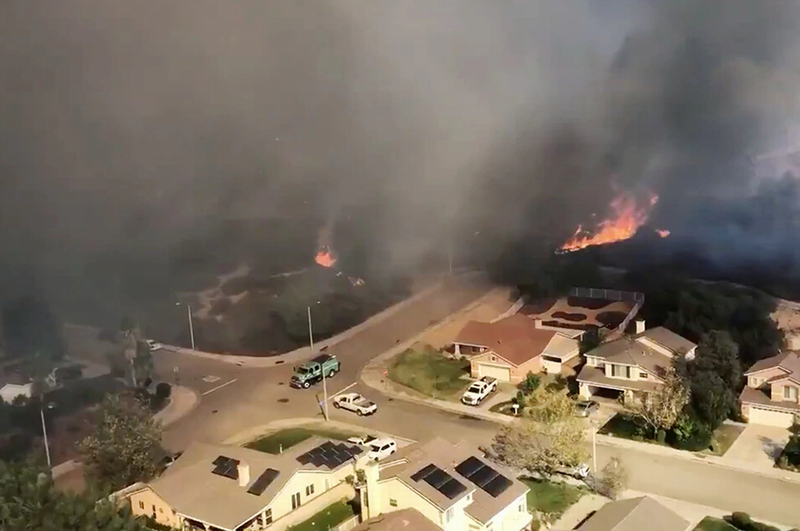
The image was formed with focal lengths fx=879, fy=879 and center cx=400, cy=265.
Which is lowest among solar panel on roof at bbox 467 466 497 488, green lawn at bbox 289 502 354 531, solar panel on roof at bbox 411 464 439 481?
green lawn at bbox 289 502 354 531

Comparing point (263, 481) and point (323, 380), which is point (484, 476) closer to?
point (263, 481)

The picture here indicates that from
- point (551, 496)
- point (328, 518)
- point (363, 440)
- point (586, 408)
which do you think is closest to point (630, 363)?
point (586, 408)

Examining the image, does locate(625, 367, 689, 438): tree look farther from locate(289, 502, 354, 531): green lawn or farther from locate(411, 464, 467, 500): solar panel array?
locate(289, 502, 354, 531): green lawn

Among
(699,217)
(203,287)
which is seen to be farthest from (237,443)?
(699,217)

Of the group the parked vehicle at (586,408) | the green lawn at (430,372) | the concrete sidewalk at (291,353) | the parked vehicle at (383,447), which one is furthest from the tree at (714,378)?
the concrete sidewalk at (291,353)

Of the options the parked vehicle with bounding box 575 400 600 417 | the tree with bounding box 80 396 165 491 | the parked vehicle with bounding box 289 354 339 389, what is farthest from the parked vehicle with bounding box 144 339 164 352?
the parked vehicle with bounding box 575 400 600 417
